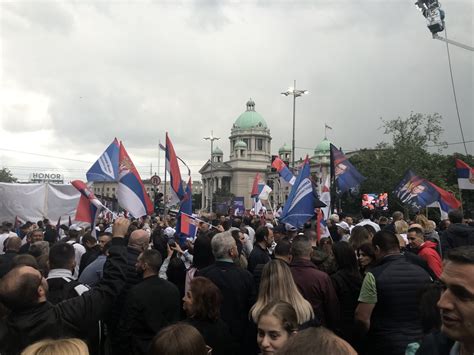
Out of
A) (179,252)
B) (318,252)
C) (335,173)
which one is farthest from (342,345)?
(335,173)

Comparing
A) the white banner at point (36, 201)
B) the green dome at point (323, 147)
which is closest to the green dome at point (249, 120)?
the green dome at point (323, 147)

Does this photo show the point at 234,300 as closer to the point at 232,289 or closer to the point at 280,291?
the point at 232,289

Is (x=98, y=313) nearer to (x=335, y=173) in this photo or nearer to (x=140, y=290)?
(x=140, y=290)

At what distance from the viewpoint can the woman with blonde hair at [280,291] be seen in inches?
154

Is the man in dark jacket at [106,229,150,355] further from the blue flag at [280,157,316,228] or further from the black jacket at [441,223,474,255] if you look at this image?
the black jacket at [441,223,474,255]

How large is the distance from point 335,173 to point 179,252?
27.5 feet

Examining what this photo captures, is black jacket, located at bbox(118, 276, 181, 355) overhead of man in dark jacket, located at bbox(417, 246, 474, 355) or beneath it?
beneath

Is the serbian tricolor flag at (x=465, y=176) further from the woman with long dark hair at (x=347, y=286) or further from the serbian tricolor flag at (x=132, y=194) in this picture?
the serbian tricolor flag at (x=132, y=194)

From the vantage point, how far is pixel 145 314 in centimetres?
413

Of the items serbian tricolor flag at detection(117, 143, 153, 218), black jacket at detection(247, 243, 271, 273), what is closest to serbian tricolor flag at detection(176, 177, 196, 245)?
serbian tricolor flag at detection(117, 143, 153, 218)

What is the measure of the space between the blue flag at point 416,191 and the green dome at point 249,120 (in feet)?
381

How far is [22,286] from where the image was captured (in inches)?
121

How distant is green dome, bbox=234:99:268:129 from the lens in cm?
13025

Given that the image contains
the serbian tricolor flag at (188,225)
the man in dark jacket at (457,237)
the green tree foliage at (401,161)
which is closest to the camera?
the man in dark jacket at (457,237)
